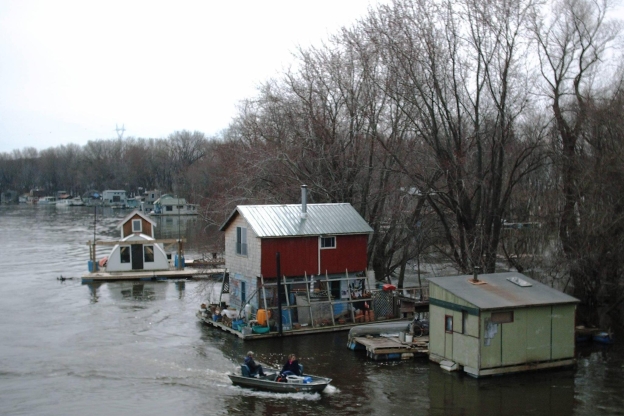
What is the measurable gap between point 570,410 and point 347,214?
15.7 meters

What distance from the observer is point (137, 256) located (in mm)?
49875

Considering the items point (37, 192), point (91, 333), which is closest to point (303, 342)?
point (91, 333)

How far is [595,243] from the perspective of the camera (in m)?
30.8

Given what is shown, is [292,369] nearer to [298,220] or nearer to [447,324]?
[447,324]

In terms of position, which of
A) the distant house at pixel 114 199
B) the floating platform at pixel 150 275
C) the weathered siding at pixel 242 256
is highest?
the distant house at pixel 114 199

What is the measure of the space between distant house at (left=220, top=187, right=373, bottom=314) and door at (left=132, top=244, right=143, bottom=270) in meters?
17.7

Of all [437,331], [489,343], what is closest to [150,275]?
[437,331]

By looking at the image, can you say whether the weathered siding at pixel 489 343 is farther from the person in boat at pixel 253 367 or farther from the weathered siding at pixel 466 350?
the person in boat at pixel 253 367

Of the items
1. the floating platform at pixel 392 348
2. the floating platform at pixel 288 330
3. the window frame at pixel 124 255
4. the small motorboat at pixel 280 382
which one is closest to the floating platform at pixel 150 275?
the window frame at pixel 124 255

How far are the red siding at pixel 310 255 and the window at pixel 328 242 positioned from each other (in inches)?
7.6

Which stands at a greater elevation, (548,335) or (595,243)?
(595,243)

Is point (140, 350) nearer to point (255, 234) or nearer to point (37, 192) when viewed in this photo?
point (255, 234)

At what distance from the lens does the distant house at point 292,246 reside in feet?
102

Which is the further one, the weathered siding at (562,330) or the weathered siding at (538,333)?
the weathered siding at (562,330)
